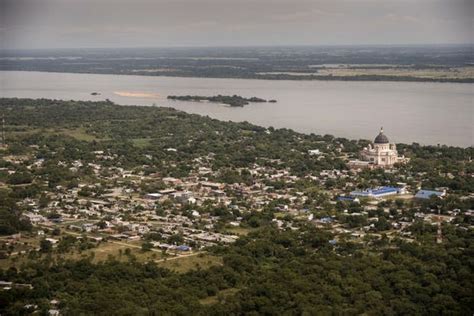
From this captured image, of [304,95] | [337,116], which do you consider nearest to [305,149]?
[337,116]

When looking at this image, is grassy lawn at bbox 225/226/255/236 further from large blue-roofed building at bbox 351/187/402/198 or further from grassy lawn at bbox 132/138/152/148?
grassy lawn at bbox 132/138/152/148

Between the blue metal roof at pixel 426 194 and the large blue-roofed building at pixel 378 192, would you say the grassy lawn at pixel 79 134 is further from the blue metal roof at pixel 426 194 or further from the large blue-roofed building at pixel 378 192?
the blue metal roof at pixel 426 194

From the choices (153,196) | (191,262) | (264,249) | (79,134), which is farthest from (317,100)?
(191,262)

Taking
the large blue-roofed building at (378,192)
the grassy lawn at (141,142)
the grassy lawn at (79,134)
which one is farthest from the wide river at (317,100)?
the large blue-roofed building at (378,192)

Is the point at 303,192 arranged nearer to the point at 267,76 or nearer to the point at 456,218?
the point at 456,218

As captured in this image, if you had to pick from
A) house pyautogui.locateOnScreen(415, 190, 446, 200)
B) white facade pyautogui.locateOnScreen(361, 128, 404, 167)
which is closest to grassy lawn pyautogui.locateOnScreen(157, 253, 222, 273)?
house pyautogui.locateOnScreen(415, 190, 446, 200)

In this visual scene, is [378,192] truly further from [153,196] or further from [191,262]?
[191,262]
